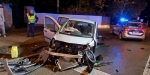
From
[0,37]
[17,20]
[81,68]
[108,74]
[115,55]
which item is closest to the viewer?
[108,74]

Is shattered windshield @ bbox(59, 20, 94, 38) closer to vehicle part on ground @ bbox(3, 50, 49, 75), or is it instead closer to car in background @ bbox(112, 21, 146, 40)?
vehicle part on ground @ bbox(3, 50, 49, 75)

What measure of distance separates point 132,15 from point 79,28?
20.6 meters

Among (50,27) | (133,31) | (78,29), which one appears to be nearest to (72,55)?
(78,29)

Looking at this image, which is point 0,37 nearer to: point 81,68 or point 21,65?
point 21,65

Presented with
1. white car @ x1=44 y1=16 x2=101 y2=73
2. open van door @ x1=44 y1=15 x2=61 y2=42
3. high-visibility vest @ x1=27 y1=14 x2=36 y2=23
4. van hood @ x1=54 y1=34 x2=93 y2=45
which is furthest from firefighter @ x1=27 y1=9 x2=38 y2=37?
van hood @ x1=54 y1=34 x2=93 y2=45

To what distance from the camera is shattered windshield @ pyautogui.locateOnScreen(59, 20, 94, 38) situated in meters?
7.48

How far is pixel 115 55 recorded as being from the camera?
862 cm

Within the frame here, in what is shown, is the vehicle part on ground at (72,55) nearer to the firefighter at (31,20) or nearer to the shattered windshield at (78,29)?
the shattered windshield at (78,29)

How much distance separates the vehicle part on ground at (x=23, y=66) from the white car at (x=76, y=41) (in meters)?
0.55

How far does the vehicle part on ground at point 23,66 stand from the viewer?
5391 mm

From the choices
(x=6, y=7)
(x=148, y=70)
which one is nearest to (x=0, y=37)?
(x=6, y=7)

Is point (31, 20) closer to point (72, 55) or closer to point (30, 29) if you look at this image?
point (30, 29)

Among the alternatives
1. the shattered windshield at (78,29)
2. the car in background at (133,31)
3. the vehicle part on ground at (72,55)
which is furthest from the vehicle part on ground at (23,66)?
the car in background at (133,31)

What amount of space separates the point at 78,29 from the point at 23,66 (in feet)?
9.86
